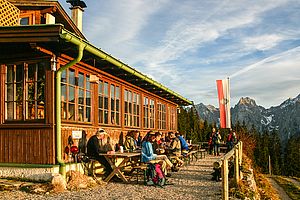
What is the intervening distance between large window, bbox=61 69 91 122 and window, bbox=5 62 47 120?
23.8 inches

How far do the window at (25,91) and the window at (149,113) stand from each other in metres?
8.55

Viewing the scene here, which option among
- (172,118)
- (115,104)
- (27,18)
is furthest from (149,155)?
(172,118)

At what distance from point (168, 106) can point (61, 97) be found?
14127 millimetres

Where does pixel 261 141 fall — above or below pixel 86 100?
below

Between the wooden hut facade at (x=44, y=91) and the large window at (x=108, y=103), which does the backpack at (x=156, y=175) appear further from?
the large window at (x=108, y=103)

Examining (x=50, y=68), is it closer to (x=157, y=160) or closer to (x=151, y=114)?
(x=157, y=160)

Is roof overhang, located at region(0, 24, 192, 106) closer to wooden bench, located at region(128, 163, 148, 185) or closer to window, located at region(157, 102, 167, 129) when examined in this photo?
wooden bench, located at region(128, 163, 148, 185)

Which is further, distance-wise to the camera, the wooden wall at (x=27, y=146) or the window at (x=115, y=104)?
the window at (x=115, y=104)

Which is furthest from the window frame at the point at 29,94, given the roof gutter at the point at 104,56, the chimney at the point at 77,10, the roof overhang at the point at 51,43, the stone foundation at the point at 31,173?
the chimney at the point at 77,10

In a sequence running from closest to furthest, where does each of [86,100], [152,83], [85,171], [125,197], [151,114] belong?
[125,197] → [85,171] → [86,100] → [152,83] → [151,114]

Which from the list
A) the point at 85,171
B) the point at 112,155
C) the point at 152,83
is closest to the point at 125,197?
the point at 112,155

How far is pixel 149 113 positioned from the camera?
18469mm

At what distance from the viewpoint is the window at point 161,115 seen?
20.7 metres

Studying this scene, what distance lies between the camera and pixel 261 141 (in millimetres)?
75312
